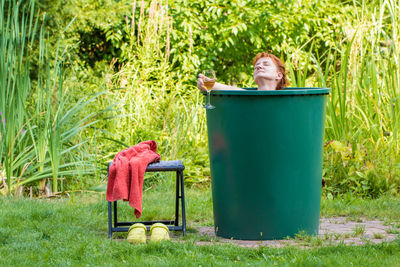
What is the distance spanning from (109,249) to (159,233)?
1.26ft

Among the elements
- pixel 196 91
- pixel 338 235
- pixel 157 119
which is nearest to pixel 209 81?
pixel 338 235

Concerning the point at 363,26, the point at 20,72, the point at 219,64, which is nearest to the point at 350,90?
the point at 363,26

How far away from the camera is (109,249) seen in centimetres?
336

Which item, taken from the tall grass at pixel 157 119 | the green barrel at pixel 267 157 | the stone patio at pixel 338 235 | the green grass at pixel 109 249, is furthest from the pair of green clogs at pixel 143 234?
the tall grass at pixel 157 119

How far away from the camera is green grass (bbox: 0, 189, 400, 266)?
3100 millimetres

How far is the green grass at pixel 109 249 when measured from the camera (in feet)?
10.2

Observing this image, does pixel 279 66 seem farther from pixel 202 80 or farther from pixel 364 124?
pixel 364 124

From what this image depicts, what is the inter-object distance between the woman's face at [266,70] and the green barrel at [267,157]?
0.42 metres

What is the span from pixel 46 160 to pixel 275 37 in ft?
17.6

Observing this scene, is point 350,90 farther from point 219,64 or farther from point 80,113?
point 219,64

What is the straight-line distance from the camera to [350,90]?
6.41 metres

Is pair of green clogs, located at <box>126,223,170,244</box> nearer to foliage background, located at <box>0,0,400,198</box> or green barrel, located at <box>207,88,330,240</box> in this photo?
green barrel, located at <box>207,88,330,240</box>

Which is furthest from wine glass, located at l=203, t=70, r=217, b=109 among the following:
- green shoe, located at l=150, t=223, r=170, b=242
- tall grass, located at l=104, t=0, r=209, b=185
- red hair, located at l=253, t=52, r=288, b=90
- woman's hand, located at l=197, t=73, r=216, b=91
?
tall grass, located at l=104, t=0, r=209, b=185

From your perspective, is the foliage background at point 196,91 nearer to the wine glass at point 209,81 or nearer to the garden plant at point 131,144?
the garden plant at point 131,144
